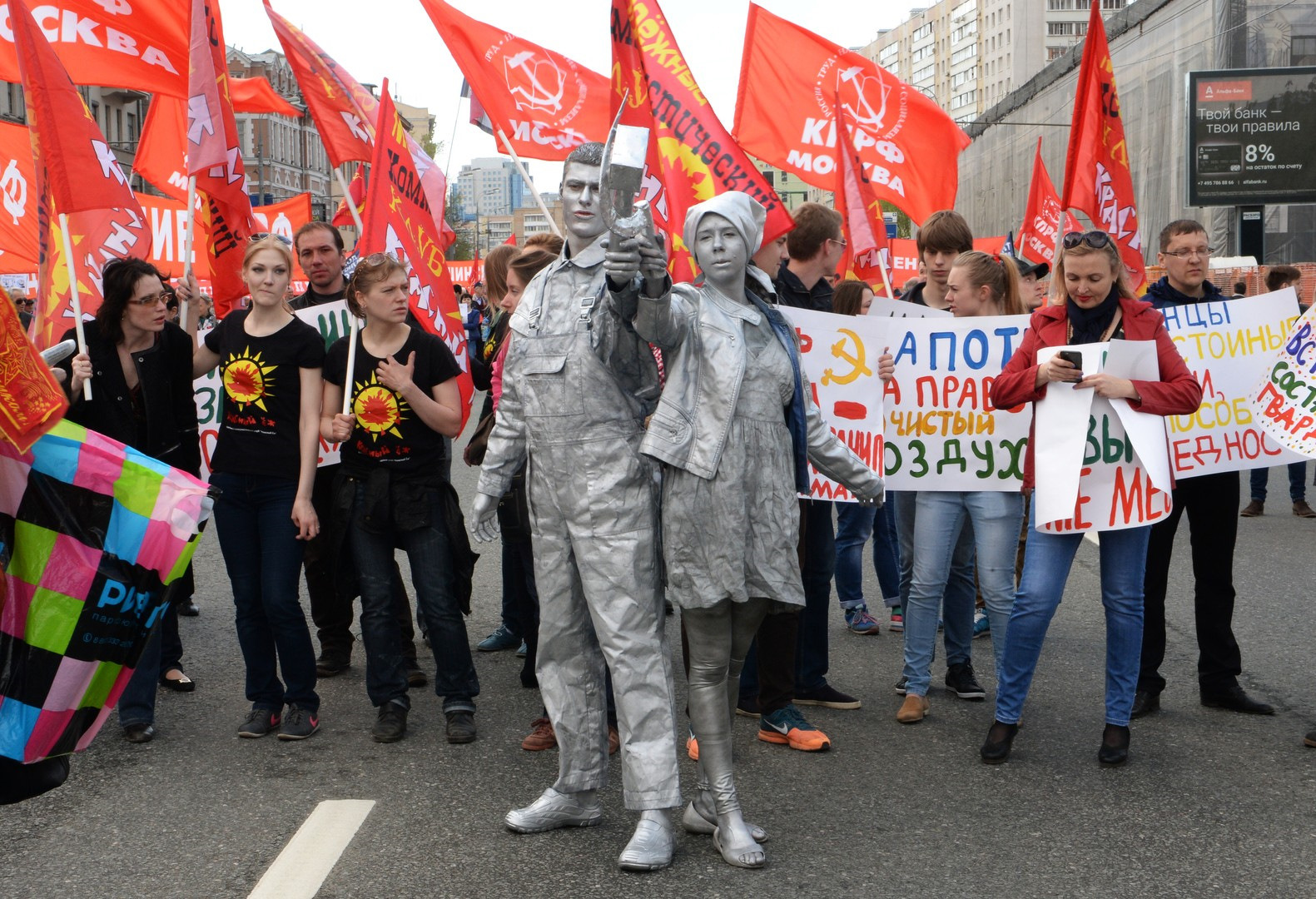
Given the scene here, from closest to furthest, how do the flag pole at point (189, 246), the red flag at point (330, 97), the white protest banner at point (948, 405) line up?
the white protest banner at point (948, 405) < the flag pole at point (189, 246) < the red flag at point (330, 97)

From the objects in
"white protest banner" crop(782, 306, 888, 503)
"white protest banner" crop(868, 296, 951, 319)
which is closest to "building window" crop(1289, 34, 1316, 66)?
"white protest banner" crop(868, 296, 951, 319)

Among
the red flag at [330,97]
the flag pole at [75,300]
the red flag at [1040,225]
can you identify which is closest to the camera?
the flag pole at [75,300]

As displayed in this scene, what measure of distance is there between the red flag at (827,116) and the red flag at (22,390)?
6.53 m

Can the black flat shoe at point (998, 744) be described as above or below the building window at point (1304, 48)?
below

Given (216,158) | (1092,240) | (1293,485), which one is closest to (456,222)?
(1293,485)

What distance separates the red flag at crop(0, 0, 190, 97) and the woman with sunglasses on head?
459 cm

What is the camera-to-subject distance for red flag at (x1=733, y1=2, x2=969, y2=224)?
9109 mm

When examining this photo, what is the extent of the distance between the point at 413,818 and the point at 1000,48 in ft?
473

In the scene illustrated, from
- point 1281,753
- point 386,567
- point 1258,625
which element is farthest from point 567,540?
point 1258,625

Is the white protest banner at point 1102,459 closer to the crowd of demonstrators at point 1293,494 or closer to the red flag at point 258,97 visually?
the crowd of demonstrators at point 1293,494

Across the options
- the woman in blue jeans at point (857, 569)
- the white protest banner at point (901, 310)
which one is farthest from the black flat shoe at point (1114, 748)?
the white protest banner at point (901, 310)

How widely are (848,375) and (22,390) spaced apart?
153 inches

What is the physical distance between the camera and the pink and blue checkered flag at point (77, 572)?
124 inches

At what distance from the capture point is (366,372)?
A: 17.8 ft
